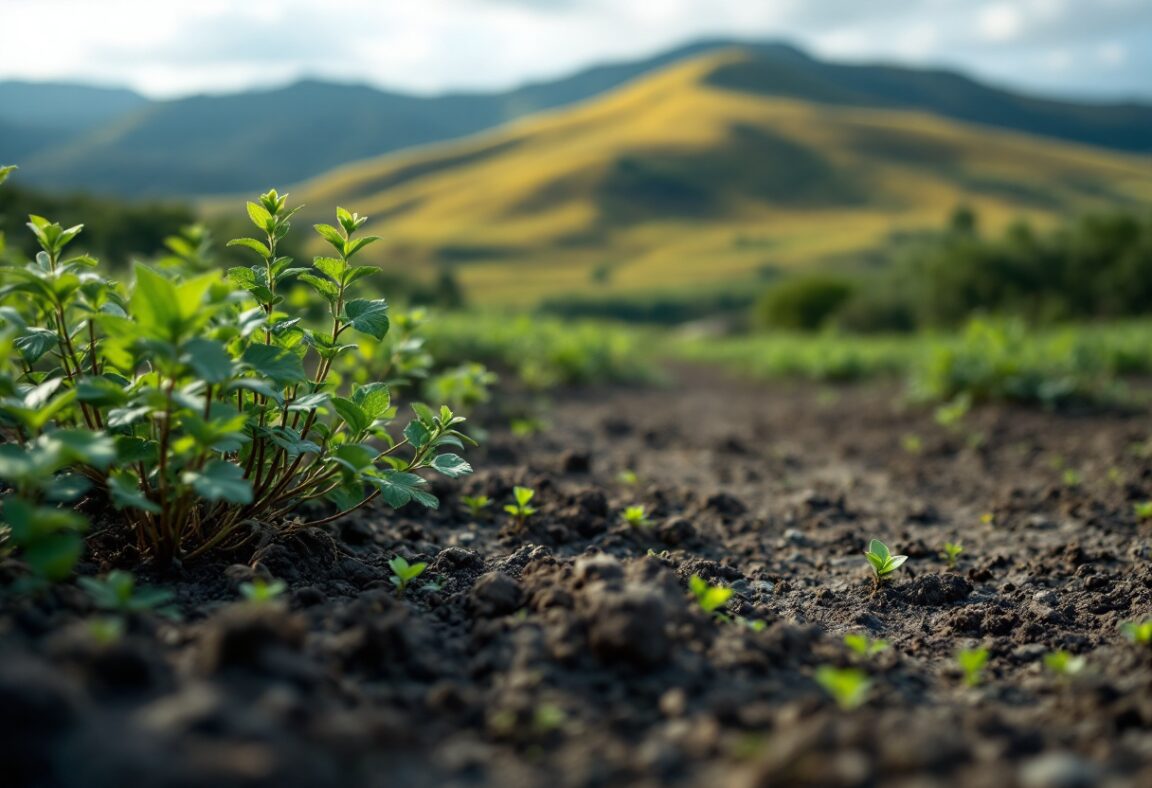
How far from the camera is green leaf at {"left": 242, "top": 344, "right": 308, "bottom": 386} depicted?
6.89ft

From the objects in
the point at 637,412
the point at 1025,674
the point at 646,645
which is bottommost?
the point at 637,412

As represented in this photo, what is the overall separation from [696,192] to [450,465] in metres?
102

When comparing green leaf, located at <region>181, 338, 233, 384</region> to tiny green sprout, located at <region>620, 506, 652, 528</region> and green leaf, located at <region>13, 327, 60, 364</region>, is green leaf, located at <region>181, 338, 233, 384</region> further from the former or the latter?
tiny green sprout, located at <region>620, 506, 652, 528</region>

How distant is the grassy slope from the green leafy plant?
2499 inches

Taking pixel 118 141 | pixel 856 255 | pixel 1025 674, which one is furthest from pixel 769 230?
pixel 118 141

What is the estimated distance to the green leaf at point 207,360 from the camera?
1.80 meters

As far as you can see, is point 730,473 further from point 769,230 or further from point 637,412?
point 769,230

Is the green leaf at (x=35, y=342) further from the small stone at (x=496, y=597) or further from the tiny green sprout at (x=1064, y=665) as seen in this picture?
the tiny green sprout at (x=1064, y=665)

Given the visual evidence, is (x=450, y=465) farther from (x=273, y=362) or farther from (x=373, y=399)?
(x=273, y=362)

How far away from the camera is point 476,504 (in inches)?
140

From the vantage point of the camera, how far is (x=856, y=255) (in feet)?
236

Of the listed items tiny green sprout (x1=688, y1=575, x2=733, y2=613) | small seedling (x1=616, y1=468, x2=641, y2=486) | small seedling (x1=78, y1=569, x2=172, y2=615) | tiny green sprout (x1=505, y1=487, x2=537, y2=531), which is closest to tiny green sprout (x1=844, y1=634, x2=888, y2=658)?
tiny green sprout (x1=688, y1=575, x2=733, y2=613)

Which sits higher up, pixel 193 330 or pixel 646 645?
pixel 193 330

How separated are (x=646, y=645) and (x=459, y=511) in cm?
200
